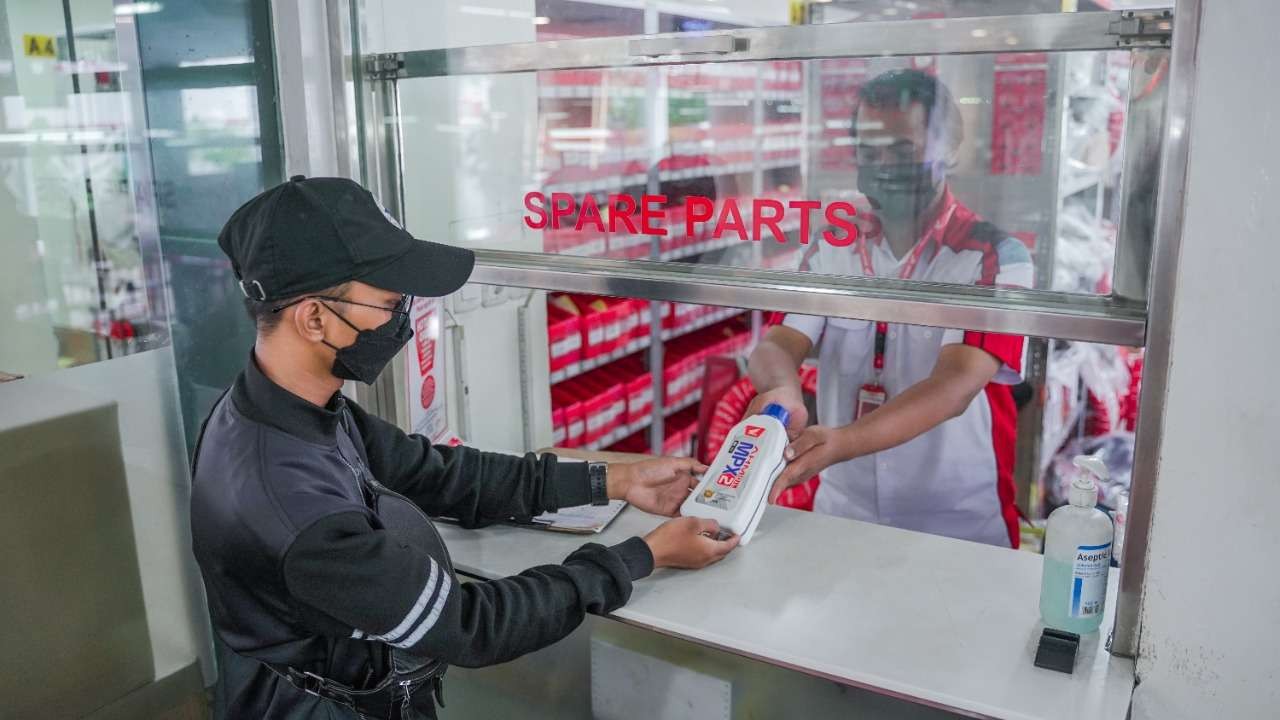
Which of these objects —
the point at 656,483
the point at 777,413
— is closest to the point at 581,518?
the point at 656,483

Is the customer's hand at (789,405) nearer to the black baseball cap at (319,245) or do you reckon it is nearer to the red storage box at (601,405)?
the black baseball cap at (319,245)

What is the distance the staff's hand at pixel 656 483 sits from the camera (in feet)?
7.33

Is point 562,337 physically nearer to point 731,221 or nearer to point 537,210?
point 537,210

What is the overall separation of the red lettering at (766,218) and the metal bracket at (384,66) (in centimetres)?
103

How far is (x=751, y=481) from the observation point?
80.7 inches

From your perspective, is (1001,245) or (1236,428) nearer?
(1236,428)

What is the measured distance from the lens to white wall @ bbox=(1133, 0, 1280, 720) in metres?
1.38

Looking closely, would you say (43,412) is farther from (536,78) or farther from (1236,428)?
(1236,428)

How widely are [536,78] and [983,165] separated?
1498mm

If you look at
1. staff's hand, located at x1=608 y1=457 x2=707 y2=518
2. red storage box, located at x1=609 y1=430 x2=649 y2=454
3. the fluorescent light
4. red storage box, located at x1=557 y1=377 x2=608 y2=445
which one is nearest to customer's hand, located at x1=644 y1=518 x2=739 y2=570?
staff's hand, located at x1=608 y1=457 x2=707 y2=518

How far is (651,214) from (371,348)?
2.63 feet

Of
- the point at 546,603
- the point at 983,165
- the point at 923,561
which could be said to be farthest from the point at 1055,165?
the point at 546,603

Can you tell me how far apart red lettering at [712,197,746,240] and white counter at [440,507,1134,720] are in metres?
0.67

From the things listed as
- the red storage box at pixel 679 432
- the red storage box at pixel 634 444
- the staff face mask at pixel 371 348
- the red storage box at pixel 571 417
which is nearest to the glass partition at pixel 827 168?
the staff face mask at pixel 371 348
